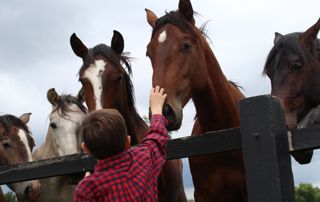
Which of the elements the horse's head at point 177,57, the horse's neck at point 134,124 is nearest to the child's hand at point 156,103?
the horse's head at point 177,57

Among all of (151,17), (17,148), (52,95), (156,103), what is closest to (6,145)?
(17,148)

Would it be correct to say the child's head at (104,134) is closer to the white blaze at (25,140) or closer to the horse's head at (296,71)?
the horse's head at (296,71)

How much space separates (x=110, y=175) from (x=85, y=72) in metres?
2.82

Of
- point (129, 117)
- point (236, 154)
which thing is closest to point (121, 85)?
point (129, 117)

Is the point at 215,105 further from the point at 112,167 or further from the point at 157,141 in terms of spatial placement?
the point at 112,167

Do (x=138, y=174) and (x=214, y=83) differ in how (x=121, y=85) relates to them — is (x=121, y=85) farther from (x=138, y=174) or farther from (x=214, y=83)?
(x=138, y=174)

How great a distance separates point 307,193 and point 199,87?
222 ft

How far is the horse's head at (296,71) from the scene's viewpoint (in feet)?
13.2

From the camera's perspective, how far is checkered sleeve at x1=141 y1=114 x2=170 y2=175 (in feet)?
8.20

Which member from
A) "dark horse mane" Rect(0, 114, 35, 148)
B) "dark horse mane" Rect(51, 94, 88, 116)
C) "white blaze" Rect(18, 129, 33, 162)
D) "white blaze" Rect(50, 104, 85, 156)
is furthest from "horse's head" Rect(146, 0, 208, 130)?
"dark horse mane" Rect(0, 114, 35, 148)

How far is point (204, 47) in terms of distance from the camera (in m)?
4.21

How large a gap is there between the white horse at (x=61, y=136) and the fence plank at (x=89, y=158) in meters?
2.56

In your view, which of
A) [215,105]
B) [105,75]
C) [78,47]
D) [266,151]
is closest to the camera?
[266,151]

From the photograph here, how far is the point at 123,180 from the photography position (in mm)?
2230
